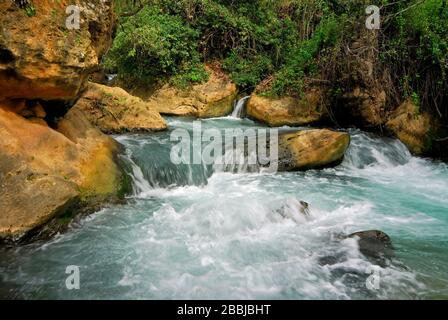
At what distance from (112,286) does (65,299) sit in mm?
424

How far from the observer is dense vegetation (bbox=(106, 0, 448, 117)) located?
9273mm

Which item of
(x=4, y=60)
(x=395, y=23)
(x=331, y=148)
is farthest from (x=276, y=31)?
(x=4, y=60)

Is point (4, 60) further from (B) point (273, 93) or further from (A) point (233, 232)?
(B) point (273, 93)

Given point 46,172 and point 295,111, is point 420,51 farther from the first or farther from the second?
point 46,172

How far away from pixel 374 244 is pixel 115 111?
592 cm

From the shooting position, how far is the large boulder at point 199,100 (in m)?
11.1

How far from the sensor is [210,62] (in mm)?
12742

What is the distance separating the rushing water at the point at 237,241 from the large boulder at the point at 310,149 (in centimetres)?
26

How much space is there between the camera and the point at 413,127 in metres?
9.41

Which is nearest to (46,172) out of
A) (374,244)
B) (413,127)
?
(374,244)

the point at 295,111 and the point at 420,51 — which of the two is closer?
the point at 420,51

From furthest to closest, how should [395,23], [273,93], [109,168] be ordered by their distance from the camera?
[273,93]
[395,23]
[109,168]

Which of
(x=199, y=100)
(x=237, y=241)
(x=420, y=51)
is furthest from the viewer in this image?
(x=199, y=100)
